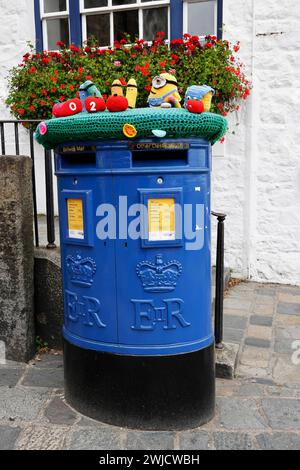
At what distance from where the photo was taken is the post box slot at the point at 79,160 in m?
2.70

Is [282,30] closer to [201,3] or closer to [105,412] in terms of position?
[201,3]

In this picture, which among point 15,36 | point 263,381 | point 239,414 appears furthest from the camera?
point 15,36

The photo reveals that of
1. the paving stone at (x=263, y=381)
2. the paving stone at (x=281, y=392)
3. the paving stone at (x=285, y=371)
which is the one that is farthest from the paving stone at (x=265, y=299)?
the paving stone at (x=281, y=392)

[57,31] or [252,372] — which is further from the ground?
[57,31]

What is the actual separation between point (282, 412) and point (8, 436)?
1.63 metres

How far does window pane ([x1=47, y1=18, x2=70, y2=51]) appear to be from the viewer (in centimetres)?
673

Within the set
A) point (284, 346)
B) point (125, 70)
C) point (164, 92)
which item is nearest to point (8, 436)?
point (164, 92)

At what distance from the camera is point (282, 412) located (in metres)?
2.99

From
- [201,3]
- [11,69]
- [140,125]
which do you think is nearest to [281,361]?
[140,125]

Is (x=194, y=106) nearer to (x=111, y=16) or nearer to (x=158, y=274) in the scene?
(x=158, y=274)

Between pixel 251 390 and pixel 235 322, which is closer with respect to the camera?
pixel 251 390

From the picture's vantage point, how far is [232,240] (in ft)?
19.8

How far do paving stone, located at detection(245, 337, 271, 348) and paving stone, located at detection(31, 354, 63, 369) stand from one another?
158 centimetres

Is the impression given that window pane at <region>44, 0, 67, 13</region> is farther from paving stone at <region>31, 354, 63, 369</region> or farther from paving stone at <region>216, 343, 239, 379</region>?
paving stone at <region>216, 343, 239, 379</region>
